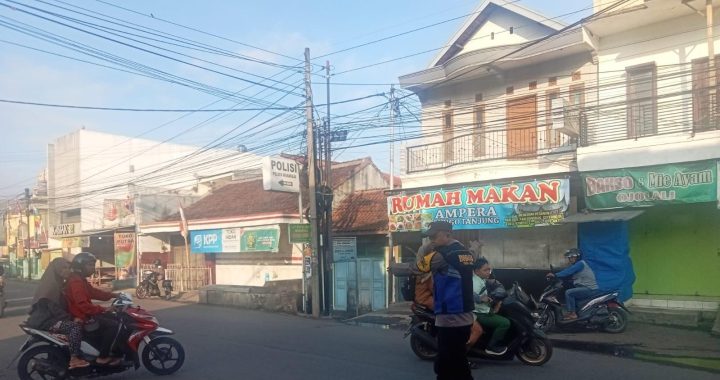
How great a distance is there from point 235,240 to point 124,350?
15.3m

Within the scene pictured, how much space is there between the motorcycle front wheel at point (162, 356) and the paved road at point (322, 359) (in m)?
0.13

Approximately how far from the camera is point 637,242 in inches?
547

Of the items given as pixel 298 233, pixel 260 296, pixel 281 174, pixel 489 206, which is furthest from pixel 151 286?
pixel 489 206

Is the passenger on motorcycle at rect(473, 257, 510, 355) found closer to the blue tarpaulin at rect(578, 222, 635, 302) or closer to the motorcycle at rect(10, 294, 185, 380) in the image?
the motorcycle at rect(10, 294, 185, 380)

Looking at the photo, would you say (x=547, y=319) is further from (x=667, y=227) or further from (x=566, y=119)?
(x=566, y=119)

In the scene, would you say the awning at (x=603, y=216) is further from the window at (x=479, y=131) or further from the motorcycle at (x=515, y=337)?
the motorcycle at (x=515, y=337)

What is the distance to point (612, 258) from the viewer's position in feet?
44.1

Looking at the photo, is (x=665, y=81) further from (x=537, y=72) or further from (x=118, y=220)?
(x=118, y=220)

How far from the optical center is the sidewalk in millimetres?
9242

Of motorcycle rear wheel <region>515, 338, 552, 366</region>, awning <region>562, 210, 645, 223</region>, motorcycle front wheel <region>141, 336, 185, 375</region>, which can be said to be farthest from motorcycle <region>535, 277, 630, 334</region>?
motorcycle front wheel <region>141, 336, 185, 375</region>

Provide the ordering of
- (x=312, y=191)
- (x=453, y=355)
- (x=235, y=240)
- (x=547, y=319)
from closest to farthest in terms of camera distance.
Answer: (x=453, y=355) → (x=547, y=319) → (x=312, y=191) → (x=235, y=240)

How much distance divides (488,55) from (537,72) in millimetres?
1375

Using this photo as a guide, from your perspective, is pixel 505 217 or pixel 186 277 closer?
pixel 505 217

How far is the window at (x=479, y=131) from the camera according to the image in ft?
54.5
